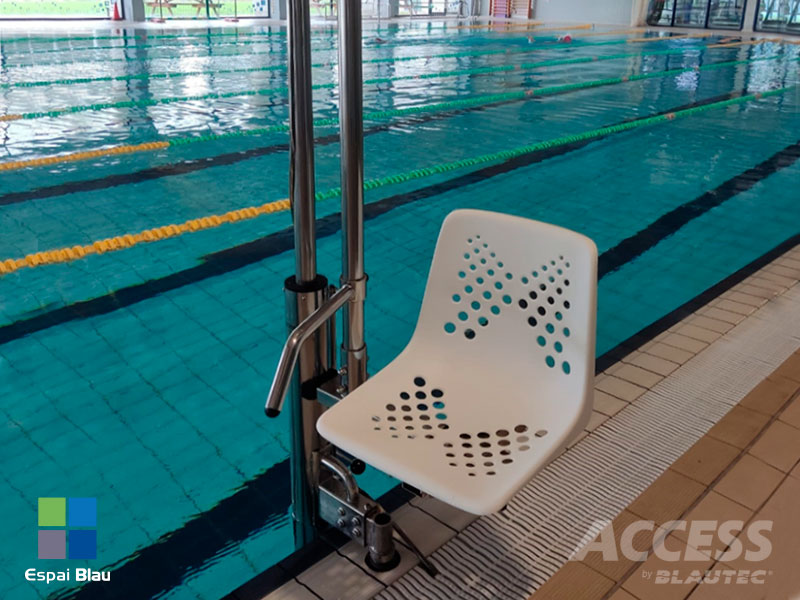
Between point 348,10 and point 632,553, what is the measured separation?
1237 millimetres

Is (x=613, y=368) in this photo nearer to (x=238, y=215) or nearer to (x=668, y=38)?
(x=238, y=215)

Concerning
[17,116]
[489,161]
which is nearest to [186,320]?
[489,161]

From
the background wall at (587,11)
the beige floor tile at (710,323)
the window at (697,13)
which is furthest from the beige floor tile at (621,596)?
the background wall at (587,11)

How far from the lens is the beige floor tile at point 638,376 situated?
7.33ft

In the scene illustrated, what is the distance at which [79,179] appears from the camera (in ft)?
14.5

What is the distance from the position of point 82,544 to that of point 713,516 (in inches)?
58.8

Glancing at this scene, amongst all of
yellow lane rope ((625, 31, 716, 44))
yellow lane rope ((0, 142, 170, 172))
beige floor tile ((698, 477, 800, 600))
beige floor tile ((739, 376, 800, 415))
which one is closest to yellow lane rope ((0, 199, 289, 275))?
yellow lane rope ((0, 142, 170, 172))

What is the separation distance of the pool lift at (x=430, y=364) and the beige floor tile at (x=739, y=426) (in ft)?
2.65

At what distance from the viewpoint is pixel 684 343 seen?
2508 millimetres

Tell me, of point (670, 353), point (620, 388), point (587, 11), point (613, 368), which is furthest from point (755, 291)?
point (587, 11)

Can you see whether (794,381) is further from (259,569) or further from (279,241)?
(279,241)

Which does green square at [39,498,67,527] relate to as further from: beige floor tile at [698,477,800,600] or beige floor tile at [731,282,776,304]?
beige floor tile at [731,282,776,304]

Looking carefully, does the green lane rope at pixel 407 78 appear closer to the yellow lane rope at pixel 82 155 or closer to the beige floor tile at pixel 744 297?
the yellow lane rope at pixel 82 155

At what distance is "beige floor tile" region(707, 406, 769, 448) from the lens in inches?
76.0
